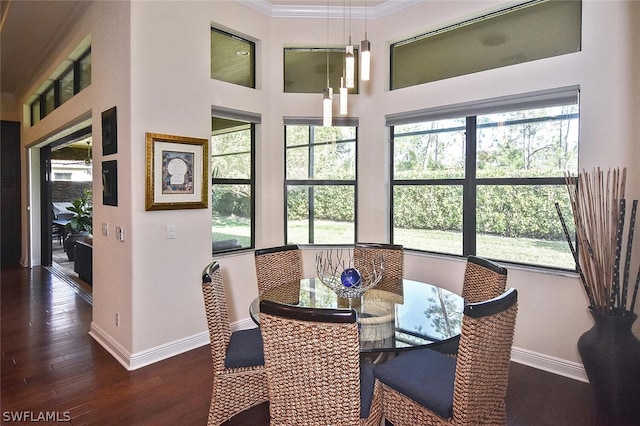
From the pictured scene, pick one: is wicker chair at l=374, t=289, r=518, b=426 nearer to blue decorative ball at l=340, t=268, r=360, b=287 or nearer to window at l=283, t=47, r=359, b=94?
blue decorative ball at l=340, t=268, r=360, b=287

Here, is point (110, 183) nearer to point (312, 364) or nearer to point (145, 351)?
point (145, 351)

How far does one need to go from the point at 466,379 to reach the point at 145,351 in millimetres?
2539

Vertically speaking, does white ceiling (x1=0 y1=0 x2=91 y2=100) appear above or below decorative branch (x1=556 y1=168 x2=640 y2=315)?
above

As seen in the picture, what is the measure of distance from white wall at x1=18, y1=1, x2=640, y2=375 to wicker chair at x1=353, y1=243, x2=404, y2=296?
0.61m

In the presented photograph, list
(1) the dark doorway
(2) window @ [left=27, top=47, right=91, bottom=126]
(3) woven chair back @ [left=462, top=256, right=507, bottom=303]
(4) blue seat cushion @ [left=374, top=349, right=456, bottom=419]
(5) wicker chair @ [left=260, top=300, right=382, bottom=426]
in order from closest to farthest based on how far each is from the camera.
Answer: (5) wicker chair @ [left=260, top=300, right=382, bottom=426] < (4) blue seat cushion @ [left=374, top=349, right=456, bottom=419] < (3) woven chair back @ [left=462, top=256, right=507, bottom=303] < (2) window @ [left=27, top=47, right=91, bottom=126] < (1) the dark doorway

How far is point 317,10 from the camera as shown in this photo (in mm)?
3811

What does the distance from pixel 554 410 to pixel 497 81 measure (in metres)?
2.50

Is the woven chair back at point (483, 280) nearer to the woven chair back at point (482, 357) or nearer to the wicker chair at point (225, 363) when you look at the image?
the woven chair back at point (482, 357)

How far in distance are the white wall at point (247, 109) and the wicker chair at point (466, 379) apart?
1.57 meters

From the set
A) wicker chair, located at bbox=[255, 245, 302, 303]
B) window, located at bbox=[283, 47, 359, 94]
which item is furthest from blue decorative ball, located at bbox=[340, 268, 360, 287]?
window, located at bbox=[283, 47, 359, 94]

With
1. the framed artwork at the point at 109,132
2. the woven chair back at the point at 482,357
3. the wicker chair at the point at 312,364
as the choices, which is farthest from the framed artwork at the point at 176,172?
the woven chair back at the point at 482,357

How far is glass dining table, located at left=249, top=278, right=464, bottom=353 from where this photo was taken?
179cm

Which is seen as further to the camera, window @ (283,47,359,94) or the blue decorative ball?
window @ (283,47,359,94)

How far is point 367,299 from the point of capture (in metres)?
2.43
